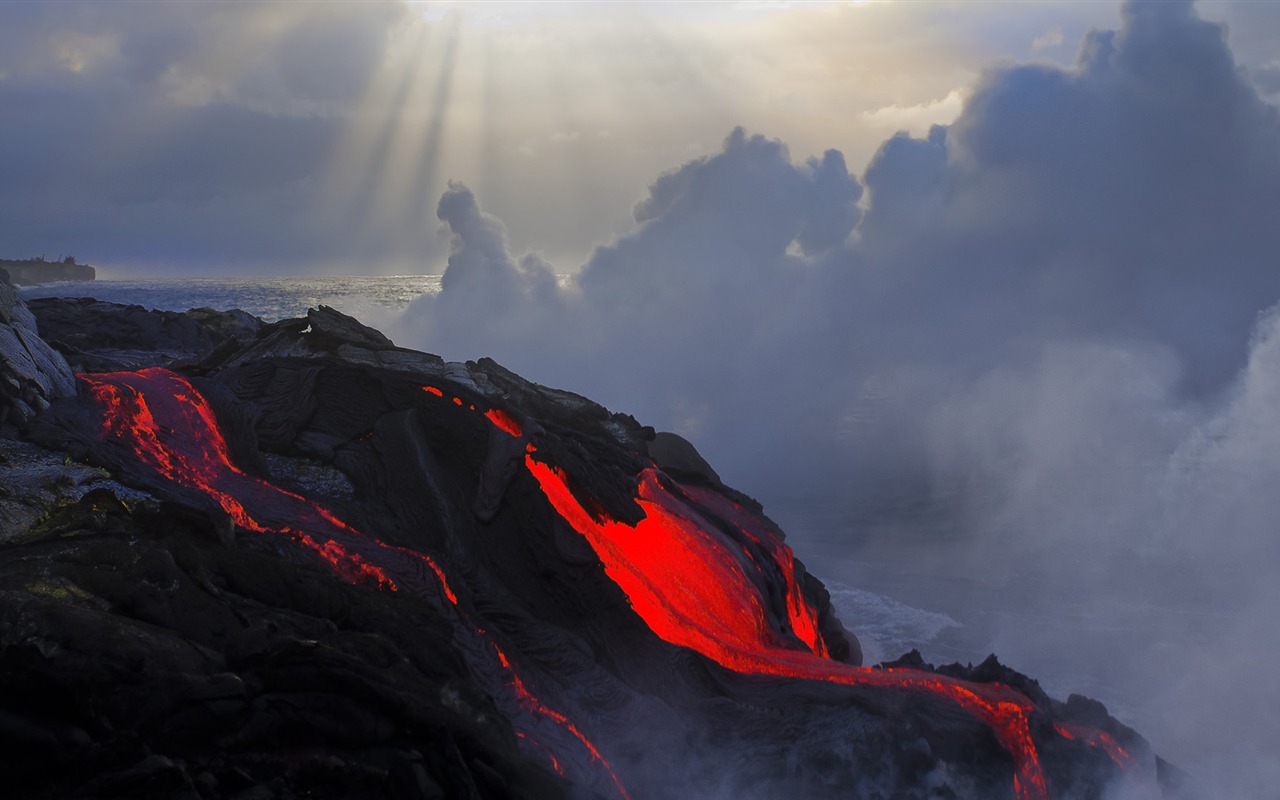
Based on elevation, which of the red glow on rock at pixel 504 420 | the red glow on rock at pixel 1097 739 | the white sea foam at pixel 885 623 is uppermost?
the red glow on rock at pixel 504 420

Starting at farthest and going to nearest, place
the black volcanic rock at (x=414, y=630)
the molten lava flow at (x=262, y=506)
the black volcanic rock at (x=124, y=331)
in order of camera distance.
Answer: the black volcanic rock at (x=124, y=331)
the molten lava flow at (x=262, y=506)
the black volcanic rock at (x=414, y=630)

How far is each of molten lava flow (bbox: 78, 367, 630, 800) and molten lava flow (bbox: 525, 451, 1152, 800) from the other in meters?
2.95

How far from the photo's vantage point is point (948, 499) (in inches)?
1871

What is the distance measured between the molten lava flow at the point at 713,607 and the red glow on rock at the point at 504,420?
1.14 meters

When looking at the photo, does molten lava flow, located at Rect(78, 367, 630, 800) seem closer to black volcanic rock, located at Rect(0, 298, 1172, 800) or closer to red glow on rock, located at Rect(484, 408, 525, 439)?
black volcanic rock, located at Rect(0, 298, 1172, 800)

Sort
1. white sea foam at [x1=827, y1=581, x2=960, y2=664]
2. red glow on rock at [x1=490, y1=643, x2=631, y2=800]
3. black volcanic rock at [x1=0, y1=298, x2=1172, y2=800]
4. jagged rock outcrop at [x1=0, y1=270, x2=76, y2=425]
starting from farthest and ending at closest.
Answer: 1. white sea foam at [x1=827, y1=581, x2=960, y2=664]
2. jagged rock outcrop at [x1=0, y1=270, x2=76, y2=425]
3. red glow on rock at [x1=490, y1=643, x2=631, y2=800]
4. black volcanic rock at [x1=0, y1=298, x2=1172, y2=800]

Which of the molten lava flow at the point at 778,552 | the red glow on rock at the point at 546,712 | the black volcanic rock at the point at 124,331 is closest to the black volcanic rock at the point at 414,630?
the red glow on rock at the point at 546,712

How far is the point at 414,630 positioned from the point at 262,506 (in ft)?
11.6

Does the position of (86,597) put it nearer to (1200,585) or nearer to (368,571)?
(368,571)

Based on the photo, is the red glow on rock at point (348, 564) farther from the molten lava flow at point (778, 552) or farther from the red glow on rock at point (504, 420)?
the molten lava flow at point (778, 552)

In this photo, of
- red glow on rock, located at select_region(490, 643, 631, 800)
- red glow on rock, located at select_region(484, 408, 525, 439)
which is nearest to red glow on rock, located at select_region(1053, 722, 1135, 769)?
red glow on rock, located at select_region(490, 643, 631, 800)

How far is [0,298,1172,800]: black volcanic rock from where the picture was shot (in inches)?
317

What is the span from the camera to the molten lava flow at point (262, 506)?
11.5 metres

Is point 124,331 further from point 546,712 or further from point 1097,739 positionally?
point 1097,739
